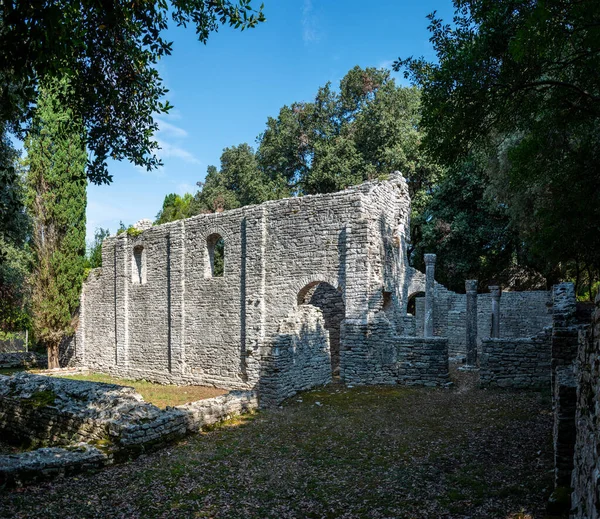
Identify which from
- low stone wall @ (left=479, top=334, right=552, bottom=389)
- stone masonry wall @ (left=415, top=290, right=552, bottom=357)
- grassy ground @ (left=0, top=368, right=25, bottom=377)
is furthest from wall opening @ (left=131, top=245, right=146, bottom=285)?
low stone wall @ (left=479, top=334, right=552, bottom=389)

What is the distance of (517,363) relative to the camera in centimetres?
1145

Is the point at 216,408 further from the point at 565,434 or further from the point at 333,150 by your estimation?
the point at 333,150

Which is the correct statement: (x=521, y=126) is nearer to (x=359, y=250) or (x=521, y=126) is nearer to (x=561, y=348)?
(x=561, y=348)

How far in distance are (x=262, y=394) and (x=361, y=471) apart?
4910mm

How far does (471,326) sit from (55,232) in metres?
19.9

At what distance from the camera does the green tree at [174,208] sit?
4143 centimetres

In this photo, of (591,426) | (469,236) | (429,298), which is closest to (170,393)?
(429,298)

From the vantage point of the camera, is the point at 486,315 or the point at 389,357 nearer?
the point at 389,357

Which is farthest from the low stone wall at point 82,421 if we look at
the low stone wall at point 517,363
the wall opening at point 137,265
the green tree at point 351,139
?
the green tree at point 351,139

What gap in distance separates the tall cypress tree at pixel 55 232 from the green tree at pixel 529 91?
18.9m

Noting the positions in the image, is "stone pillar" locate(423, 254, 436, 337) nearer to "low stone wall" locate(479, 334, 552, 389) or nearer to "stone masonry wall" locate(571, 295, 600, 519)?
"low stone wall" locate(479, 334, 552, 389)

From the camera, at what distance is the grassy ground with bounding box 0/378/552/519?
5.16m

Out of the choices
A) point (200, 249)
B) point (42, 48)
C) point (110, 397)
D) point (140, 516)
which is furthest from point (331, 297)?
point (42, 48)

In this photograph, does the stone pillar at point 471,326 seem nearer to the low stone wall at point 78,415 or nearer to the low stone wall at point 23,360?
the low stone wall at point 78,415
